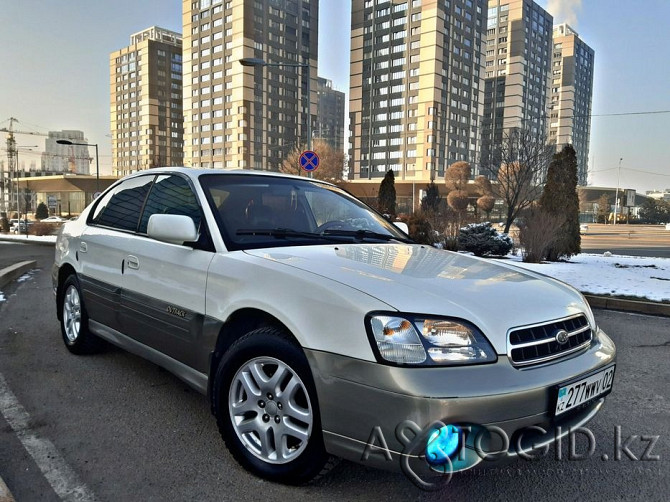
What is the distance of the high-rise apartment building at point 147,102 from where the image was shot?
126438 millimetres

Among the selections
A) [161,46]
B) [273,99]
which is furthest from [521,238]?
[161,46]

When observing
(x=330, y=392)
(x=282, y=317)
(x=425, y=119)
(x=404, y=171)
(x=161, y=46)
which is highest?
(x=161, y=46)

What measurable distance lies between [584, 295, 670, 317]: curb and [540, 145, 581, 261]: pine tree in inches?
272

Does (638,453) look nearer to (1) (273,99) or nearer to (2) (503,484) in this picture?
(2) (503,484)

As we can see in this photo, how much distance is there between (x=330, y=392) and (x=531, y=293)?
1.09 meters

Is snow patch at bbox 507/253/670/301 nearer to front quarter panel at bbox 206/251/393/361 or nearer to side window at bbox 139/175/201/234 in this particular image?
side window at bbox 139/175/201/234

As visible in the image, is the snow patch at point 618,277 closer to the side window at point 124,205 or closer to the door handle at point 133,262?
the side window at point 124,205

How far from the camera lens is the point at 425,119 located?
318 feet

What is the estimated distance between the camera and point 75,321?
4.36m

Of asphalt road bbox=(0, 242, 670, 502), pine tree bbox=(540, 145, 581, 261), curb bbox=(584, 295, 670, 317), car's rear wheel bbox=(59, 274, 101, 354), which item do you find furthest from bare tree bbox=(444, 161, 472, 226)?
car's rear wheel bbox=(59, 274, 101, 354)

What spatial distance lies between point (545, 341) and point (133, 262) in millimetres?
2640

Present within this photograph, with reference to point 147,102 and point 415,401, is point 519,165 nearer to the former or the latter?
point 415,401

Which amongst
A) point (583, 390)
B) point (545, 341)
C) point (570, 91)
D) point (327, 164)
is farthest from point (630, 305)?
point (570, 91)

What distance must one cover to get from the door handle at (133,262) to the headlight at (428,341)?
6.59 feet
